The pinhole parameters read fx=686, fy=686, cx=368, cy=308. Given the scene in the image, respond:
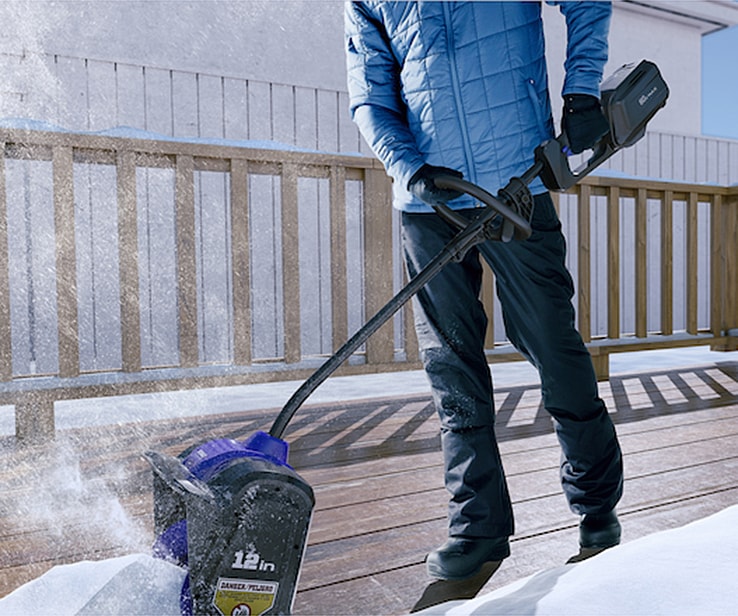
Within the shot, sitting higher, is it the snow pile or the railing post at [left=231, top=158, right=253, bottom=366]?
the railing post at [left=231, top=158, right=253, bottom=366]

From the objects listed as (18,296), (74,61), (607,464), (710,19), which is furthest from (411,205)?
(710,19)

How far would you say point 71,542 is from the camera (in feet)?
4.26

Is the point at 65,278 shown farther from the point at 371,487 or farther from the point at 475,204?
the point at 475,204

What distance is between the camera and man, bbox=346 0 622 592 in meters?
1.17

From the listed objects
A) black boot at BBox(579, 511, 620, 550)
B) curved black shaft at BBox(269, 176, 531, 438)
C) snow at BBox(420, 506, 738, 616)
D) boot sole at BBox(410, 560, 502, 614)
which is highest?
curved black shaft at BBox(269, 176, 531, 438)

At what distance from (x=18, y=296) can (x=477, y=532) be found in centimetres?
388

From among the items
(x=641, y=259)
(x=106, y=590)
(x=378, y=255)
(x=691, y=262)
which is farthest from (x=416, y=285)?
(x=691, y=262)

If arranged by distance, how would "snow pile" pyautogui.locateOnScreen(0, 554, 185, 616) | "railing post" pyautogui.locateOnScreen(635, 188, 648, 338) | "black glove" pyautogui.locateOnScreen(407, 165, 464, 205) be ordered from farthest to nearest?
"railing post" pyautogui.locateOnScreen(635, 188, 648, 338) → "black glove" pyautogui.locateOnScreen(407, 165, 464, 205) → "snow pile" pyautogui.locateOnScreen(0, 554, 185, 616)

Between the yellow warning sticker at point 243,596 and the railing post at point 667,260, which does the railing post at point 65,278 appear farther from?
the railing post at point 667,260

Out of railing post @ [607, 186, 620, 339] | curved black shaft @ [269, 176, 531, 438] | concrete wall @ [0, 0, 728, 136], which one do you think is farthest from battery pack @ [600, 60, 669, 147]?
concrete wall @ [0, 0, 728, 136]

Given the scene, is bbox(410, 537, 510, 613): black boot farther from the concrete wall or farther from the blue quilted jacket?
the concrete wall

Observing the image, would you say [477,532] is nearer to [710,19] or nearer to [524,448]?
[524,448]

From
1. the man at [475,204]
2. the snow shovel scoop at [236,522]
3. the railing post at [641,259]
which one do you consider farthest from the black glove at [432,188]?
the railing post at [641,259]

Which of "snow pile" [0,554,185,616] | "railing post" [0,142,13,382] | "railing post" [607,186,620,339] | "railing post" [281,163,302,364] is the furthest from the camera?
"railing post" [607,186,620,339]
